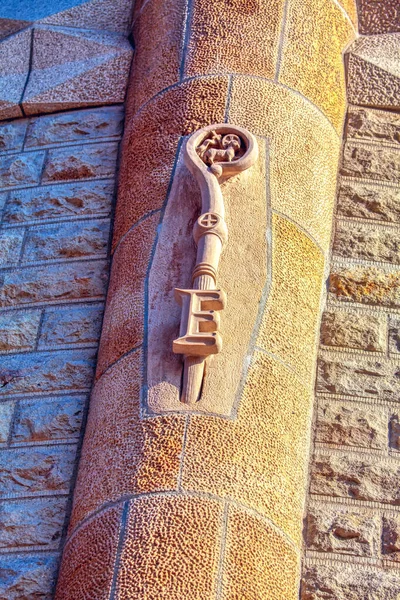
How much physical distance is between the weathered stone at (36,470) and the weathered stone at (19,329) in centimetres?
45

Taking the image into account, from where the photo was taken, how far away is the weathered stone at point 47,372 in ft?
12.9

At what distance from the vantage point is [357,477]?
11.9 ft

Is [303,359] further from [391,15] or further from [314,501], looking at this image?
[391,15]

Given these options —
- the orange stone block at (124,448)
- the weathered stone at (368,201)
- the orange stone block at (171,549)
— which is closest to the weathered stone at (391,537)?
the orange stone block at (171,549)

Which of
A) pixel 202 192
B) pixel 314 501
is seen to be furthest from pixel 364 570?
pixel 202 192

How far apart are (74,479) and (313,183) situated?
1.43 meters

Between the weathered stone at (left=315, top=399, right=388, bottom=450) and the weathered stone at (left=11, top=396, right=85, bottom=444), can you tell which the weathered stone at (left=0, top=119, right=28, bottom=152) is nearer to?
the weathered stone at (left=11, top=396, right=85, bottom=444)

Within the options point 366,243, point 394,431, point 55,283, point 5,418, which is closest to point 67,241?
point 55,283

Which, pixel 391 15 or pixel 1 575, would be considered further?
pixel 391 15

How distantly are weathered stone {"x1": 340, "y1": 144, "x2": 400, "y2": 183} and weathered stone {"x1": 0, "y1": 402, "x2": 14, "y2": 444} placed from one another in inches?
63.2

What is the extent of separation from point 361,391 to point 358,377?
6 centimetres

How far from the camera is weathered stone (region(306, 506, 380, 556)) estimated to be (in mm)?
3475

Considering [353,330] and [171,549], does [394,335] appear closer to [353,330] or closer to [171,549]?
[353,330]

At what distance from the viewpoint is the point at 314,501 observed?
3.57 metres
